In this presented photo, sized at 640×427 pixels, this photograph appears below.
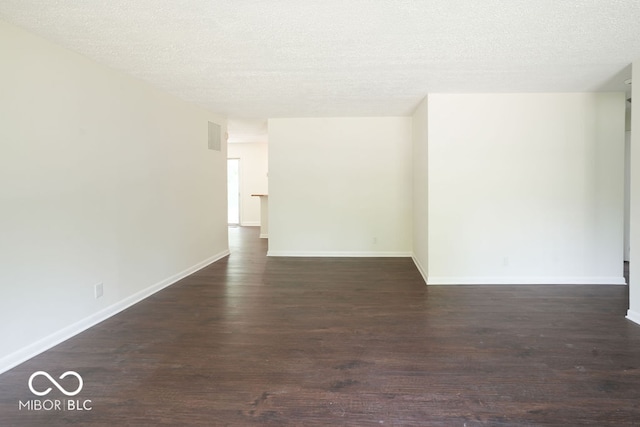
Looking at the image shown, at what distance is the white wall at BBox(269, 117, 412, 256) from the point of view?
203 inches

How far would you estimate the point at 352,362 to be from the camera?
2037 mm

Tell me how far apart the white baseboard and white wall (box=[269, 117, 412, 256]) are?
2182 mm

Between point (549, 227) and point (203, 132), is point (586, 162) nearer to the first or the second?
point (549, 227)

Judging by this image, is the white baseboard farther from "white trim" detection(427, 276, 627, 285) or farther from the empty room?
"white trim" detection(427, 276, 627, 285)

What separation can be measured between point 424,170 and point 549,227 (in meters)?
1.62

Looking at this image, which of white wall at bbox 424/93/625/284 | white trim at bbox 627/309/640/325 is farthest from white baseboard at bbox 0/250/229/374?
white trim at bbox 627/309/640/325

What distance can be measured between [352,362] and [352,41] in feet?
7.67

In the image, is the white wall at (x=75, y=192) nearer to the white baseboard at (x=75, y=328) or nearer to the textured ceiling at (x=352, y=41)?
the white baseboard at (x=75, y=328)

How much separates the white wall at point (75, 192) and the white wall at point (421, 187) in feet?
10.4

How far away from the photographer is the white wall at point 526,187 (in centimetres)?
358

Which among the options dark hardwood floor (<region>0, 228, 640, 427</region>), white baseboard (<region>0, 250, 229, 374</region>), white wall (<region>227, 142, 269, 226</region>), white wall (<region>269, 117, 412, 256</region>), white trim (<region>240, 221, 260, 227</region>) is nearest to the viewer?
dark hardwood floor (<region>0, 228, 640, 427</region>)

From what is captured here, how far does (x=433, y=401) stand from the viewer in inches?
65.1

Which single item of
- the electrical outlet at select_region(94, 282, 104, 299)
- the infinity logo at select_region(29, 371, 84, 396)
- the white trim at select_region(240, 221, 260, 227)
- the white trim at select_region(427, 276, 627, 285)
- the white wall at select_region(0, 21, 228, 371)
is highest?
the white wall at select_region(0, 21, 228, 371)

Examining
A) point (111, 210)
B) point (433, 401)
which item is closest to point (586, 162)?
point (433, 401)
